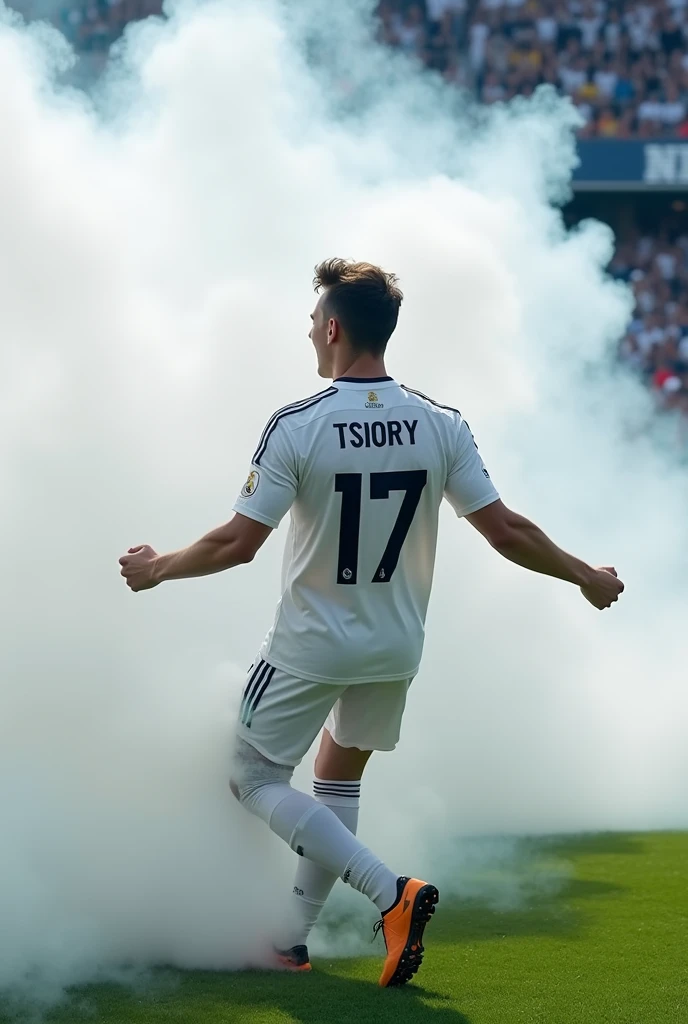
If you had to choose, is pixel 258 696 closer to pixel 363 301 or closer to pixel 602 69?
pixel 363 301

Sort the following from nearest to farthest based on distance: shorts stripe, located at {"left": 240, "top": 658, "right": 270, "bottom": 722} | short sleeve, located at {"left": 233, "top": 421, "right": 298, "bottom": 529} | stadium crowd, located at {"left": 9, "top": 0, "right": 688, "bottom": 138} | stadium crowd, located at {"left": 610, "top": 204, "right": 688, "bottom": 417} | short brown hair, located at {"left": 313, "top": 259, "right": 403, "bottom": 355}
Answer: short sleeve, located at {"left": 233, "top": 421, "right": 298, "bottom": 529}
short brown hair, located at {"left": 313, "top": 259, "right": 403, "bottom": 355}
shorts stripe, located at {"left": 240, "top": 658, "right": 270, "bottom": 722}
stadium crowd, located at {"left": 610, "top": 204, "right": 688, "bottom": 417}
stadium crowd, located at {"left": 9, "top": 0, "right": 688, "bottom": 138}

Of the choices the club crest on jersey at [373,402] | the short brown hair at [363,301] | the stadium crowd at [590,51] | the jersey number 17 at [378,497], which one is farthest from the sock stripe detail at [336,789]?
the stadium crowd at [590,51]

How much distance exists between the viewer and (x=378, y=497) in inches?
126

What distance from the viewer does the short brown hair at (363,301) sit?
3.22m

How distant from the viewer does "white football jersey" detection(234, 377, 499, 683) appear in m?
3.14

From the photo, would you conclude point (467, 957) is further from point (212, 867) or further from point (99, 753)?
point (99, 753)

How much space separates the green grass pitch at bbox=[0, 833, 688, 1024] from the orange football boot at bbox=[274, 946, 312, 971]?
49 millimetres

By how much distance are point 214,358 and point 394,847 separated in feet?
6.24

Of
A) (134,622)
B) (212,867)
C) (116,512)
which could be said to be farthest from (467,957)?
(116,512)

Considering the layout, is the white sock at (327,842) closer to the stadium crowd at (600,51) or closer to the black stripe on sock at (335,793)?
the black stripe on sock at (335,793)

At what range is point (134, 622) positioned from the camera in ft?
13.3

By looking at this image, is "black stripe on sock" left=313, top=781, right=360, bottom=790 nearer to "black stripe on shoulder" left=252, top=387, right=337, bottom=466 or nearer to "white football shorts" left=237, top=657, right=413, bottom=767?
"white football shorts" left=237, top=657, right=413, bottom=767

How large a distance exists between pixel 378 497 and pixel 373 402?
23 centimetres

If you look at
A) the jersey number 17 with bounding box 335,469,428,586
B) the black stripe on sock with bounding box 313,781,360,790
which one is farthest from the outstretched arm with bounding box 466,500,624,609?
the black stripe on sock with bounding box 313,781,360,790
